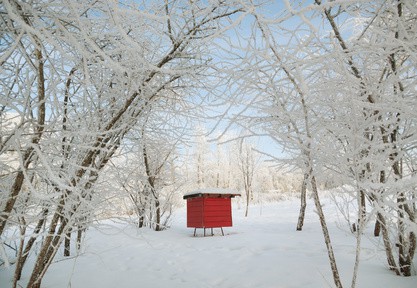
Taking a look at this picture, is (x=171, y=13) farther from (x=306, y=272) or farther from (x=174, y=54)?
(x=306, y=272)

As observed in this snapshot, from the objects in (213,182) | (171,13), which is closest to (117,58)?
(171,13)

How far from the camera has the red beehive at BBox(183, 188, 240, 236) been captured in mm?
9047

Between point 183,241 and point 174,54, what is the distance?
6370 millimetres

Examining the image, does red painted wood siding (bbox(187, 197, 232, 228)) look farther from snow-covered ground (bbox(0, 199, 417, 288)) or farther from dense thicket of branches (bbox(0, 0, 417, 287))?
dense thicket of branches (bbox(0, 0, 417, 287))

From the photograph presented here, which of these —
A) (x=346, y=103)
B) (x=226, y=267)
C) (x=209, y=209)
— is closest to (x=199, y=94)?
(x=346, y=103)

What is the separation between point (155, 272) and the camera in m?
4.70

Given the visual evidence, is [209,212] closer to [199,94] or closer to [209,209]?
[209,209]

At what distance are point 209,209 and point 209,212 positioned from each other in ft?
0.32

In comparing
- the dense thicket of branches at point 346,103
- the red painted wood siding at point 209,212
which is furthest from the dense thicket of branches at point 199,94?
the red painted wood siding at point 209,212

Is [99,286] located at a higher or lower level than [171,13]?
lower

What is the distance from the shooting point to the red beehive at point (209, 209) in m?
9.05

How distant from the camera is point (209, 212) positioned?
30.0 feet

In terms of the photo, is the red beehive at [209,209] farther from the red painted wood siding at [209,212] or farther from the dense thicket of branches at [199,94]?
the dense thicket of branches at [199,94]

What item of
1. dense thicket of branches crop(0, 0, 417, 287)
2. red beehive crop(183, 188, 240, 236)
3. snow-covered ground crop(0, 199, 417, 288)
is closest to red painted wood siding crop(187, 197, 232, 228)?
red beehive crop(183, 188, 240, 236)
